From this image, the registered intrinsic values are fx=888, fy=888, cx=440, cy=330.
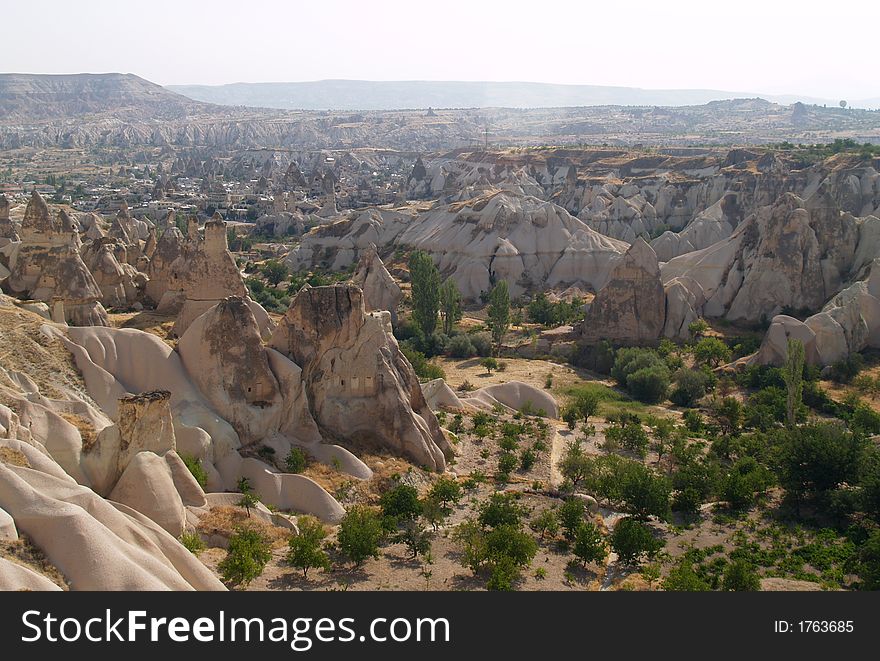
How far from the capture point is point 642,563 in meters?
19.0

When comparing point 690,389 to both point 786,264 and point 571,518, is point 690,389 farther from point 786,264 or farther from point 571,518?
point 571,518

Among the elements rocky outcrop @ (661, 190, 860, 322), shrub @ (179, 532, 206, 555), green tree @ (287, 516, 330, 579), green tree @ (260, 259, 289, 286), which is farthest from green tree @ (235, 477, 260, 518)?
green tree @ (260, 259, 289, 286)

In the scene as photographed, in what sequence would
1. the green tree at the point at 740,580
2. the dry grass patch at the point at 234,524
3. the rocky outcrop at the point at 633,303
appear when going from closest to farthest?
1. the green tree at the point at 740,580
2. the dry grass patch at the point at 234,524
3. the rocky outcrop at the point at 633,303

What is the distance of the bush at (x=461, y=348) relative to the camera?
4284cm

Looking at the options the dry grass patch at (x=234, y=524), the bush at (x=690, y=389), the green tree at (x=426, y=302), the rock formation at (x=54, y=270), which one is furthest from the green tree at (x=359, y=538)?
the green tree at (x=426, y=302)

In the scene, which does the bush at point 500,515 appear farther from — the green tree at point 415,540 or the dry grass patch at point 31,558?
the dry grass patch at point 31,558

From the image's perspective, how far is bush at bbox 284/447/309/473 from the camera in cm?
2088

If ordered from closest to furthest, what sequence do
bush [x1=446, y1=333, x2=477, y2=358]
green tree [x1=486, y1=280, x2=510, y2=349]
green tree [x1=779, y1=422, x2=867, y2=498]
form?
1. green tree [x1=779, y1=422, x2=867, y2=498]
2. bush [x1=446, y1=333, x2=477, y2=358]
3. green tree [x1=486, y1=280, x2=510, y2=349]

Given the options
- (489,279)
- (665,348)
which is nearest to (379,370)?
(665,348)

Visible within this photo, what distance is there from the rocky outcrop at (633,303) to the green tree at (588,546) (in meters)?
24.2

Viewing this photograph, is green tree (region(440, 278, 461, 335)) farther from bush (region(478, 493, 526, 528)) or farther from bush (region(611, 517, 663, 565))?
bush (region(611, 517, 663, 565))

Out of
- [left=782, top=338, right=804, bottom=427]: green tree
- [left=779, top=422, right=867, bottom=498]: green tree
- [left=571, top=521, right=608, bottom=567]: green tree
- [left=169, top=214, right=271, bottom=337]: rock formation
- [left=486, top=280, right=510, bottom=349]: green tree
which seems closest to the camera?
[left=571, top=521, right=608, bottom=567]: green tree

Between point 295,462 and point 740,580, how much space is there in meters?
10.1

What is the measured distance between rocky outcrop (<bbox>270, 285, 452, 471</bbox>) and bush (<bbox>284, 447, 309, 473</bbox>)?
1.91 metres
